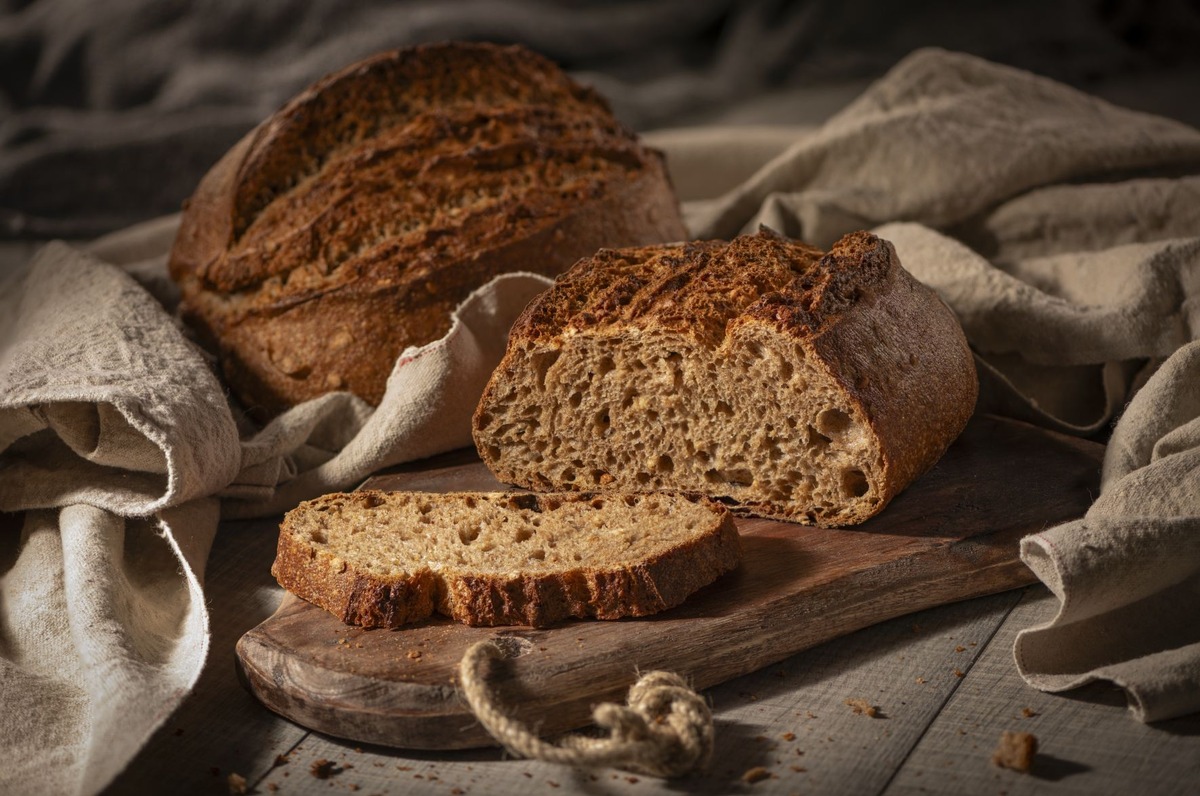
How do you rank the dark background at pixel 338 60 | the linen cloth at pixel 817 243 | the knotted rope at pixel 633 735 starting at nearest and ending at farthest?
the knotted rope at pixel 633 735
the linen cloth at pixel 817 243
the dark background at pixel 338 60

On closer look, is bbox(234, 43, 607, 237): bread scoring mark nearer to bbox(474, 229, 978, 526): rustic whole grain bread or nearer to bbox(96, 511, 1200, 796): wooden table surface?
bbox(474, 229, 978, 526): rustic whole grain bread

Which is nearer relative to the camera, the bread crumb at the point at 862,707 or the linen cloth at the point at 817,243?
the bread crumb at the point at 862,707

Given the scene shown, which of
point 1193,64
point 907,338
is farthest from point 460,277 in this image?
point 1193,64

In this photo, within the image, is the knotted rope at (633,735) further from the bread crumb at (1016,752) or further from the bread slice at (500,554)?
the bread crumb at (1016,752)

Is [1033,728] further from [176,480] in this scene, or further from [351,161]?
[351,161]

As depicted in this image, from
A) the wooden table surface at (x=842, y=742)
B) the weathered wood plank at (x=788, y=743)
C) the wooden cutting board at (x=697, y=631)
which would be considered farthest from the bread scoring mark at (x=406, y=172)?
the weathered wood plank at (x=788, y=743)

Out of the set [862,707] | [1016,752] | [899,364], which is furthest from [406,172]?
[1016,752]
